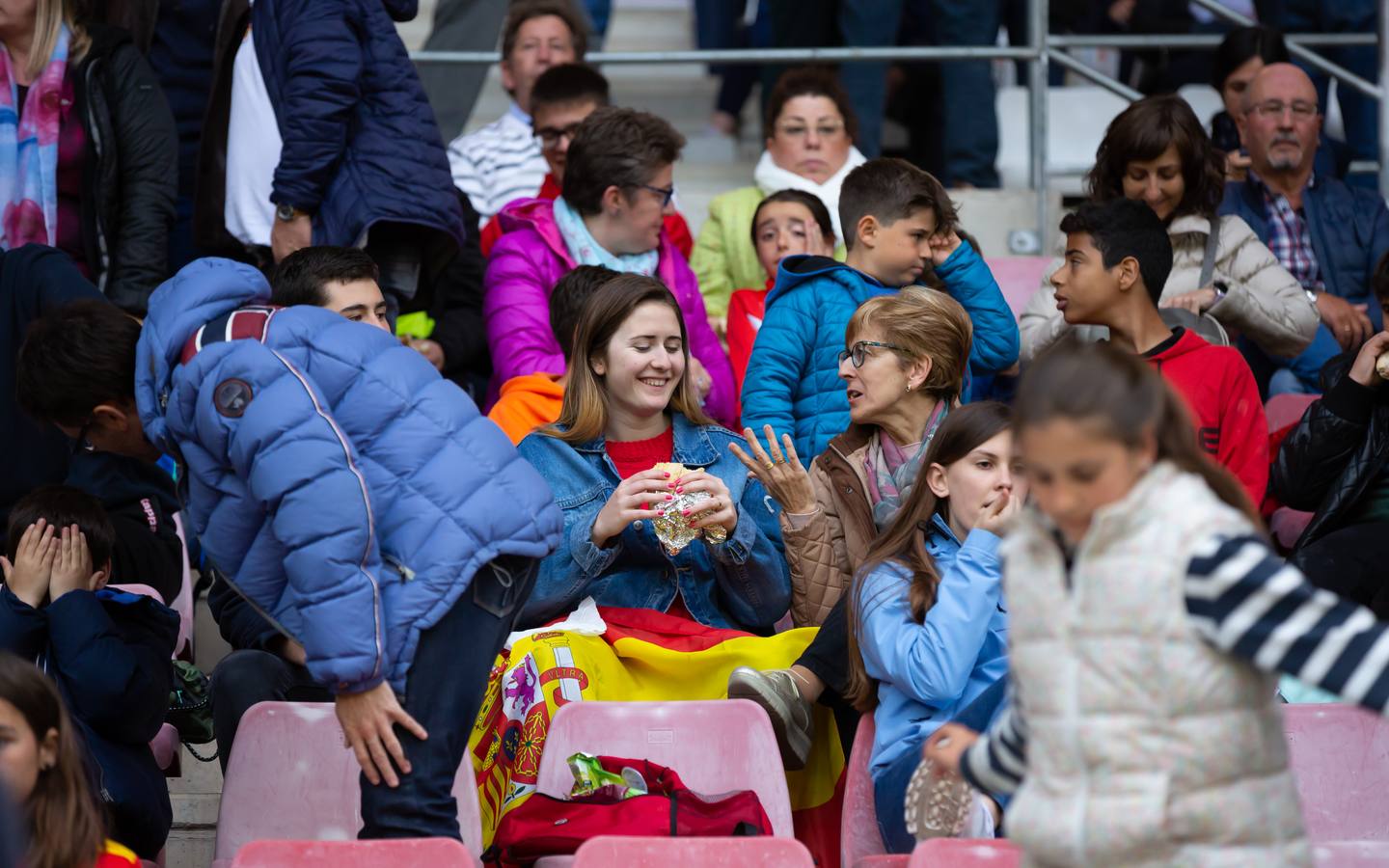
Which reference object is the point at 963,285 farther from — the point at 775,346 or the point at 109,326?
the point at 109,326

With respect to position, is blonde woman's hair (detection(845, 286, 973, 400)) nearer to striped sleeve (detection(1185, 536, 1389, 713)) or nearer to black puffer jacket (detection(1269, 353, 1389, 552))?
black puffer jacket (detection(1269, 353, 1389, 552))

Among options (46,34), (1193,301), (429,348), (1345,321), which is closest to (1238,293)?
(1193,301)

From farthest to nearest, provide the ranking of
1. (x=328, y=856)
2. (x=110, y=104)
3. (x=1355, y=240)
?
(x=1355, y=240)
(x=110, y=104)
(x=328, y=856)

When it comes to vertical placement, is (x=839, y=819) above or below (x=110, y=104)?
below

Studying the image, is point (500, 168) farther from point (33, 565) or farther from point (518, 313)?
point (33, 565)

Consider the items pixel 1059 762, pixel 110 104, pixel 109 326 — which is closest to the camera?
pixel 1059 762

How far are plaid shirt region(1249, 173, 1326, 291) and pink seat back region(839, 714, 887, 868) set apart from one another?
2.89 m

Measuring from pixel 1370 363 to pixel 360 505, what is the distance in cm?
249

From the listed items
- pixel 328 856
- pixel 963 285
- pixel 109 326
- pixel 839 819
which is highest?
pixel 109 326

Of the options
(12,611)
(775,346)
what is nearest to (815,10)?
(775,346)

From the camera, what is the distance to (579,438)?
3.92 m

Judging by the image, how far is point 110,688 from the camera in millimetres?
3168

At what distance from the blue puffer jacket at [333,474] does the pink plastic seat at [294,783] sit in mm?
514

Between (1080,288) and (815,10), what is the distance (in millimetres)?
2623
